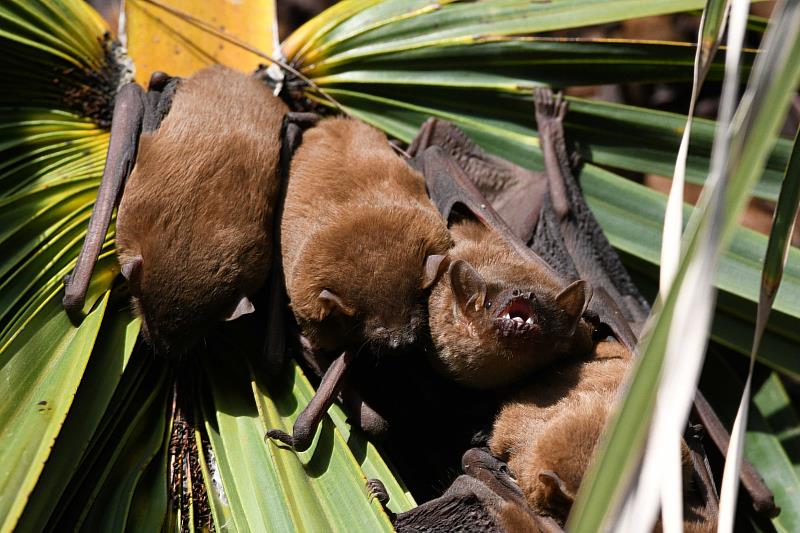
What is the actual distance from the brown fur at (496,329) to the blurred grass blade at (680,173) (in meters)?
1.12

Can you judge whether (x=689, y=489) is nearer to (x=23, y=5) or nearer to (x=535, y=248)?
(x=535, y=248)

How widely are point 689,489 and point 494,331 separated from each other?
999 millimetres

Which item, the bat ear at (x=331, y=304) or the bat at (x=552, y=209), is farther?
the bat at (x=552, y=209)

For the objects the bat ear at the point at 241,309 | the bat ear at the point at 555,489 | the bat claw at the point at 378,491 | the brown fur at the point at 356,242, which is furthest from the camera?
the brown fur at the point at 356,242

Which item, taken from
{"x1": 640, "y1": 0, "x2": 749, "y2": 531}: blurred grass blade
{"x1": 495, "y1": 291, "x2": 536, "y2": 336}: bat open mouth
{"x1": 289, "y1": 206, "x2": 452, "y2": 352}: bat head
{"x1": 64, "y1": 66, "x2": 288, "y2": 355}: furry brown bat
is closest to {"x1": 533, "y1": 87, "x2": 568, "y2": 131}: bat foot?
{"x1": 289, "y1": 206, "x2": 452, "y2": 352}: bat head

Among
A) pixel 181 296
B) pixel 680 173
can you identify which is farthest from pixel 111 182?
pixel 680 173

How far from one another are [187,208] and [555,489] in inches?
73.9

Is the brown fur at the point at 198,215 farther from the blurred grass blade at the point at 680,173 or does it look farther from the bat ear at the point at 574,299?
the blurred grass blade at the point at 680,173

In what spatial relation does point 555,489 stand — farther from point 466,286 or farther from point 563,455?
point 466,286

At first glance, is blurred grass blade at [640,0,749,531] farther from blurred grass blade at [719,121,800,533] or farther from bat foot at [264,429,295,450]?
bat foot at [264,429,295,450]

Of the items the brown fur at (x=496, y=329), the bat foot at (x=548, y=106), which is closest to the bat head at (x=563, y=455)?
the brown fur at (x=496, y=329)

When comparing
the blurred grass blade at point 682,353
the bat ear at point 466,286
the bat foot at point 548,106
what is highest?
the bat foot at point 548,106

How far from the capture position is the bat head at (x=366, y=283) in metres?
3.19

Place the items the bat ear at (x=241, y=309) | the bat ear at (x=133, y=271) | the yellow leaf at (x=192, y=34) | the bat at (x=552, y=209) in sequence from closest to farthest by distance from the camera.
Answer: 1. the bat ear at (x=133, y=271)
2. the bat ear at (x=241, y=309)
3. the bat at (x=552, y=209)
4. the yellow leaf at (x=192, y=34)
